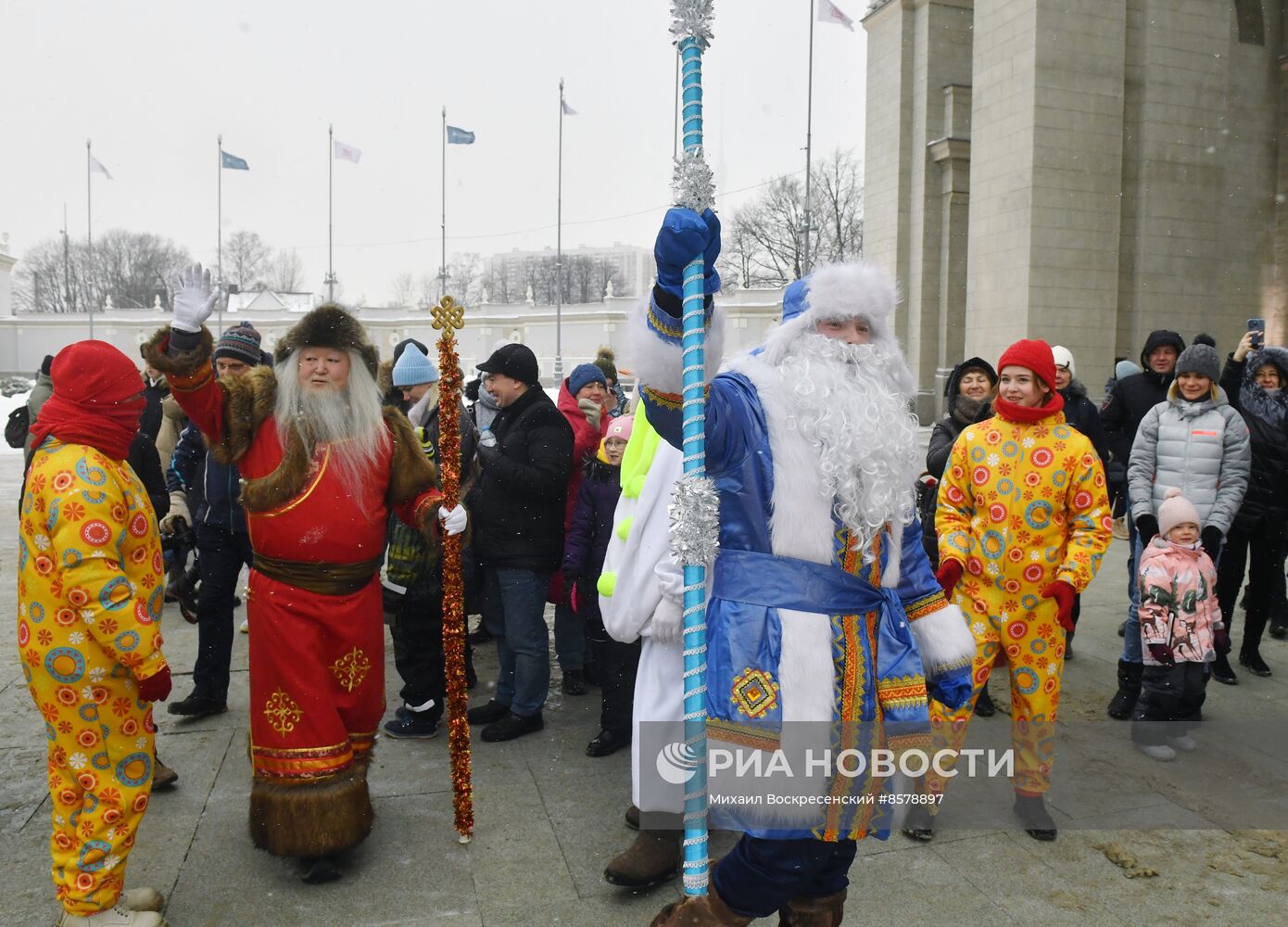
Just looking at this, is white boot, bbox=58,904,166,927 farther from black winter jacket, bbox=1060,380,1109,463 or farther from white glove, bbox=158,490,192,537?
black winter jacket, bbox=1060,380,1109,463

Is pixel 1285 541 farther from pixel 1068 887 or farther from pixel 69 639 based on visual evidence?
pixel 69 639

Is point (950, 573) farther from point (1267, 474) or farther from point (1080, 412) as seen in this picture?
point (1267, 474)

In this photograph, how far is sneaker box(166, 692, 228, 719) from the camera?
197 inches

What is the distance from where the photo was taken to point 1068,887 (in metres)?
3.46

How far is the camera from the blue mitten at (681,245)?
210 centimetres

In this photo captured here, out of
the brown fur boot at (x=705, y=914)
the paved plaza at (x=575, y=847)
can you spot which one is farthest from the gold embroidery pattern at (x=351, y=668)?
the brown fur boot at (x=705, y=914)

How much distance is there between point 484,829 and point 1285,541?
532 cm

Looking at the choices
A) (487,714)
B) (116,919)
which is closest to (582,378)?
(487,714)

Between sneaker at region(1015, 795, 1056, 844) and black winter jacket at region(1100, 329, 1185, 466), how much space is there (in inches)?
132

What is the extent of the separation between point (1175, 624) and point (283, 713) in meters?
3.98

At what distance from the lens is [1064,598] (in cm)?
376

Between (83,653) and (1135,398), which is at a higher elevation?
(1135,398)

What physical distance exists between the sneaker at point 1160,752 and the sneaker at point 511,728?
2935 millimetres

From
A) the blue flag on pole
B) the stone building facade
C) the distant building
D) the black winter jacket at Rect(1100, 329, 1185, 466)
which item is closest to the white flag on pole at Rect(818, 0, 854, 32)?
the stone building facade
